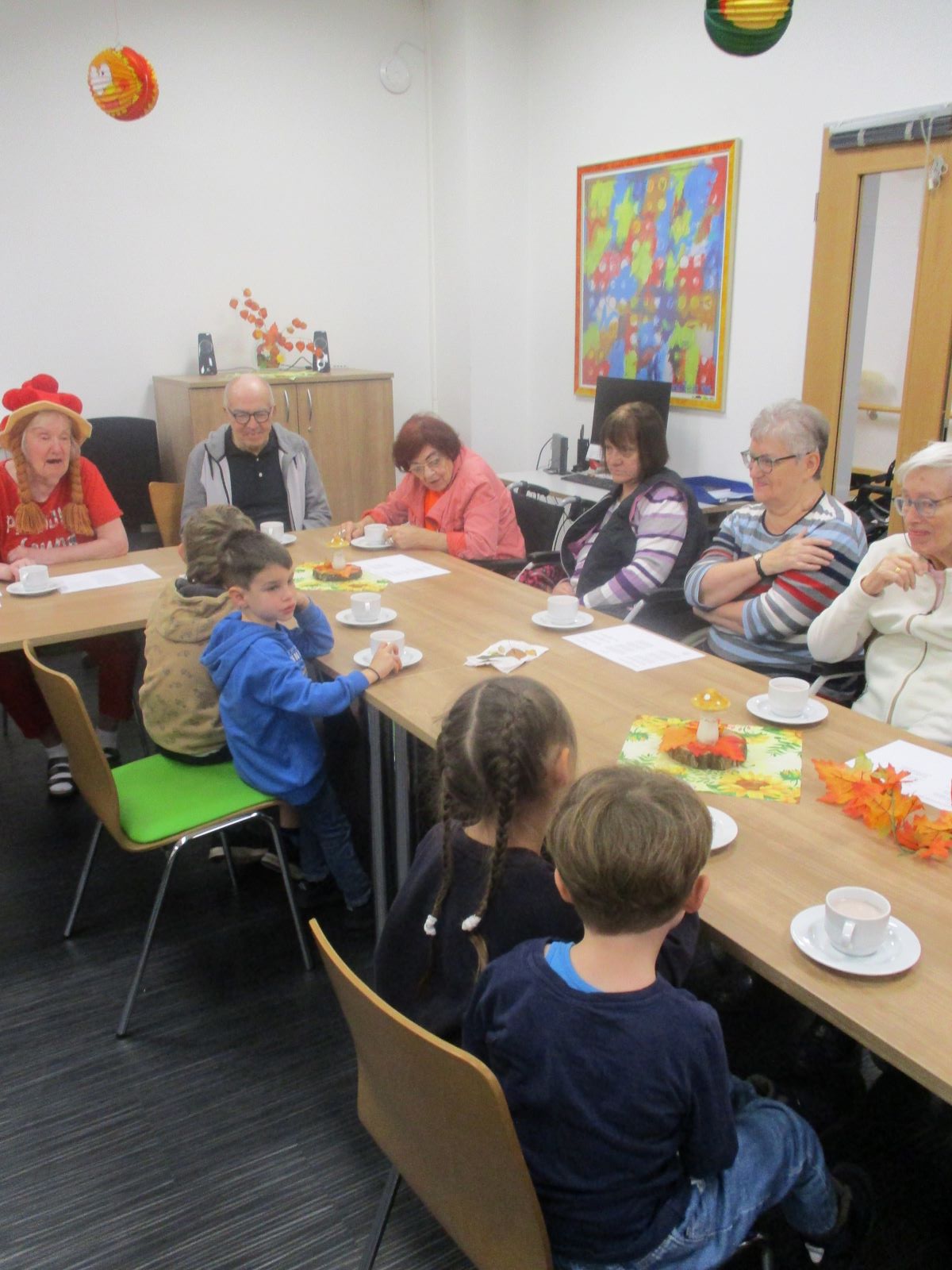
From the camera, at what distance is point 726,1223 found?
113 cm

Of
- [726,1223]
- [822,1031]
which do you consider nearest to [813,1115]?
[822,1031]

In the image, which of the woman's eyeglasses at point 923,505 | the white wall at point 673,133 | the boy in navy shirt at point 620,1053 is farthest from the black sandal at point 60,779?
the white wall at point 673,133

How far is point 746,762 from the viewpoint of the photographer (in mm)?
1688

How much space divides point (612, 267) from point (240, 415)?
97.8 inches

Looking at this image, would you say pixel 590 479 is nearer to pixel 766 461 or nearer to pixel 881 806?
pixel 766 461

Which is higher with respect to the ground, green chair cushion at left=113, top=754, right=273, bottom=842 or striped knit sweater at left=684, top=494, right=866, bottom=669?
striped knit sweater at left=684, top=494, right=866, bottom=669

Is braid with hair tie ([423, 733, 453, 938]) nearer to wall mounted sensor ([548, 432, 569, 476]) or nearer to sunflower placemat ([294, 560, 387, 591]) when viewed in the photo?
sunflower placemat ([294, 560, 387, 591])

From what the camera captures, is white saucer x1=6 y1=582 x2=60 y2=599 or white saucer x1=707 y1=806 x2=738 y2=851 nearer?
white saucer x1=707 y1=806 x2=738 y2=851

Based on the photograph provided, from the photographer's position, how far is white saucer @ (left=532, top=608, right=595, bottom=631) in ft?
7.99

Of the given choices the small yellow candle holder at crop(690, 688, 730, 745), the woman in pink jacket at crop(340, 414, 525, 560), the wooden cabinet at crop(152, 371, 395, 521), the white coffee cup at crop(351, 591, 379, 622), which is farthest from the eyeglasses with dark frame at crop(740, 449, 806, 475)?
the wooden cabinet at crop(152, 371, 395, 521)

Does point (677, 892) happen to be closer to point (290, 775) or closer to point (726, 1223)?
point (726, 1223)

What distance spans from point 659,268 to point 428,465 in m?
2.14

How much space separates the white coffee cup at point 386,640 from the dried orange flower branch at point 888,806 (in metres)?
0.97

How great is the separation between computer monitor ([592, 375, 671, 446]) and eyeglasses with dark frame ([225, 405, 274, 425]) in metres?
1.75
